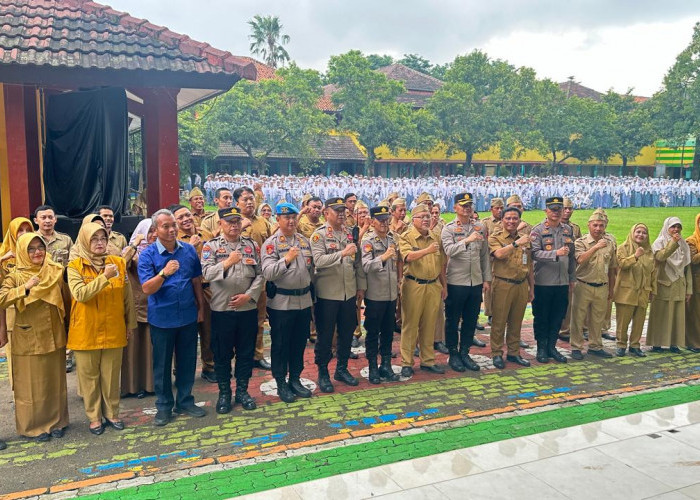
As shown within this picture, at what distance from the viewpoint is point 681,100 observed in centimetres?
4003

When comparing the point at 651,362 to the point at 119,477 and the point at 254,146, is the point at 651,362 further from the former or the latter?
the point at 254,146

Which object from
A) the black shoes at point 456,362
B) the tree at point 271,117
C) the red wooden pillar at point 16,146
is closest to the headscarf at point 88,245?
the red wooden pillar at point 16,146

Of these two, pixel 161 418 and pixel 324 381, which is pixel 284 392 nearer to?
pixel 324 381

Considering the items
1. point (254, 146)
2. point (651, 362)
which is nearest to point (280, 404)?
point (651, 362)

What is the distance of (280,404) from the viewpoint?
5.36 meters

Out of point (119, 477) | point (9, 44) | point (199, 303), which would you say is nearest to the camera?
point (119, 477)

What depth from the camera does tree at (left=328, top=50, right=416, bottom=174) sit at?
112ft

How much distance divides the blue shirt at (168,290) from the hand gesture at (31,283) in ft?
2.50

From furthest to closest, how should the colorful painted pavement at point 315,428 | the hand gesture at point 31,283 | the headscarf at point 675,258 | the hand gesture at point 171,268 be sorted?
the headscarf at point 675,258, the hand gesture at point 171,268, the hand gesture at point 31,283, the colorful painted pavement at point 315,428

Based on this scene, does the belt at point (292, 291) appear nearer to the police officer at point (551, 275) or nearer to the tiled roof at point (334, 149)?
the police officer at point (551, 275)

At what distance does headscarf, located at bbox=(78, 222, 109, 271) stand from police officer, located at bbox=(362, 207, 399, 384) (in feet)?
7.92

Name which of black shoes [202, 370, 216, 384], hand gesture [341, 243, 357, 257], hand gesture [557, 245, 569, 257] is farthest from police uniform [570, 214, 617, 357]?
black shoes [202, 370, 216, 384]

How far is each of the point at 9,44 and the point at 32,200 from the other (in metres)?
1.98

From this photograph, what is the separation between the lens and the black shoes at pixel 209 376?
602 centimetres
